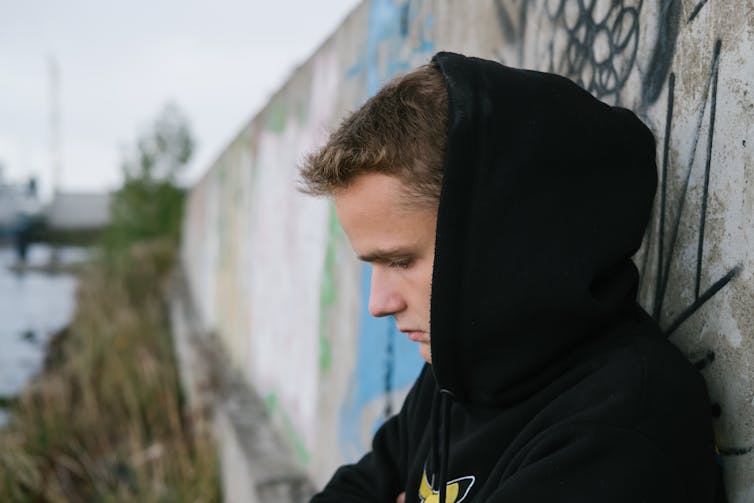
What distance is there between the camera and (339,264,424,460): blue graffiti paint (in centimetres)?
246

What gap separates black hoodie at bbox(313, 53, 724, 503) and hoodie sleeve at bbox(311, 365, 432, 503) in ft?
1.30

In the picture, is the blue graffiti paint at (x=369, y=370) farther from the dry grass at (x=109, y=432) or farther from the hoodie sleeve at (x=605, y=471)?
the dry grass at (x=109, y=432)

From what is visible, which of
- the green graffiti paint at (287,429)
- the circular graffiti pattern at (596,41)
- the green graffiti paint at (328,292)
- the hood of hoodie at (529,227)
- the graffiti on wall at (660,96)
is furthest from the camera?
the green graffiti paint at (287,429)

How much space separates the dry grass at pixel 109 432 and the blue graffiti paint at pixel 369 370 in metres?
1.80

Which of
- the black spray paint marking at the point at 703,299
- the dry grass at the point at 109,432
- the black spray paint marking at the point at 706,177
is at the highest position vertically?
the black spray paint marking at the point at 706,177

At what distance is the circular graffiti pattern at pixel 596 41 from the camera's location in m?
1.44

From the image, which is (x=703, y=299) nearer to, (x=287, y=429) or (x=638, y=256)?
(x=638, y=256)

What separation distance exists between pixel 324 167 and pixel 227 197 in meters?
6.94

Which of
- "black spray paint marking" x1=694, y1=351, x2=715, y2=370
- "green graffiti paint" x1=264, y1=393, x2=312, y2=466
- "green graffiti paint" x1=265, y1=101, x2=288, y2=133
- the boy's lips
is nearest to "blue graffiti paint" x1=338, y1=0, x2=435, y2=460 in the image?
"green graffiti paint" x1=264, y1=393, x2=312, y2=466

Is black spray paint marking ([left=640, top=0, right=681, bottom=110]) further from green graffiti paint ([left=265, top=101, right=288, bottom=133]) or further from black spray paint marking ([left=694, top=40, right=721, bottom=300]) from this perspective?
green graffiti paint ([left=265, top=101, right=288, bottom=133])

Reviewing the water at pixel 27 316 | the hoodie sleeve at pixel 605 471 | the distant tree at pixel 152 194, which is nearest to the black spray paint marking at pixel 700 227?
the hoodie sleeve at pixel 605 471

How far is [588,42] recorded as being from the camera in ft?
5.21

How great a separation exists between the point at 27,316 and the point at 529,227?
49.3 ft

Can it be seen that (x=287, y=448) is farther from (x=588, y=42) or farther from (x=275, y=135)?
(x=588, y=42)
